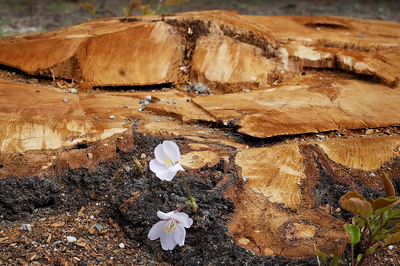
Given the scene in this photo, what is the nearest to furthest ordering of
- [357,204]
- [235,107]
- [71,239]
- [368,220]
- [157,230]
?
[357,204]
[368,220]
[157,230]
[71,239]
[235,107]

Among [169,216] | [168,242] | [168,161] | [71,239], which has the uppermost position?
[168,161]

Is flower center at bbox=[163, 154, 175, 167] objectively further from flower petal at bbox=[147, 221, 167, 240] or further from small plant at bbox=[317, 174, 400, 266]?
small plant at bbox=[317, 174, 400, 266]

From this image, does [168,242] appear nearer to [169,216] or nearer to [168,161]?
[169,216]

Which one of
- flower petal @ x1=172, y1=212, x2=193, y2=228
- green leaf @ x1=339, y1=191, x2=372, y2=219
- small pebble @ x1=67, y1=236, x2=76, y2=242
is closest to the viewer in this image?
green leaf @ x1=339, y1=191, x2=372, y2=219

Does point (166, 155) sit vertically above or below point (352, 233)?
above

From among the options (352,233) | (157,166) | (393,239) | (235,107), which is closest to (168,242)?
(157,166)

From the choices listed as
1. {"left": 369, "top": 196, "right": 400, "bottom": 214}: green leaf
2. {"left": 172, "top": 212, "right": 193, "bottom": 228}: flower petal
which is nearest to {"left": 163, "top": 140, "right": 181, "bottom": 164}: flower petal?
{"left": 172, "top": 212, "right": 193, "bottom": 228}: flower petal

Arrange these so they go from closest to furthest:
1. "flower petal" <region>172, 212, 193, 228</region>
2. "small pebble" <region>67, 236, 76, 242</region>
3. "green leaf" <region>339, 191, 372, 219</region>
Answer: "green leaf" <region>339, 191, 372, 219</region>
"flower petal" <region>172, 212, 193, 228</region>
"small pebble" <region>67, 236, 76, 242</region>

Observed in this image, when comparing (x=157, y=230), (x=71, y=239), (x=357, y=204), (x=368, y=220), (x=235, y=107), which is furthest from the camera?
(x=235, y=107)
